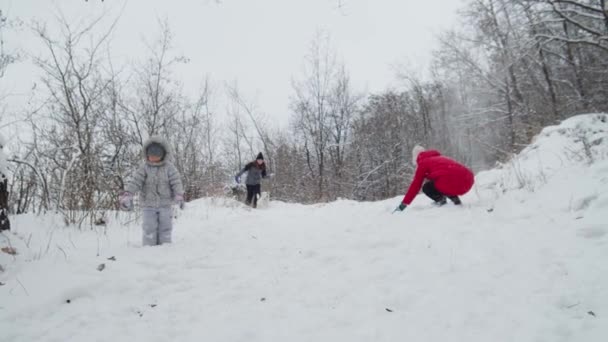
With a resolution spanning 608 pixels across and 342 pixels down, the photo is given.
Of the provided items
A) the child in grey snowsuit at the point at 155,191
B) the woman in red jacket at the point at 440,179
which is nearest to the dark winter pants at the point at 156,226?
the child in grey snowsuit at the point at 155,191

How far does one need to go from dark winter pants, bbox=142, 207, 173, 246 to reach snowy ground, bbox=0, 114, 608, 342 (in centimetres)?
26

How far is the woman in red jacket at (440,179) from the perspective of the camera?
4301 mm

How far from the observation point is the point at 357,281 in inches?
95.0

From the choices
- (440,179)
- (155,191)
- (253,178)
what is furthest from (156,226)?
(253,178)

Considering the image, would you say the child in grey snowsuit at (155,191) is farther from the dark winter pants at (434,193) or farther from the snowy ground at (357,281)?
the dark winter pants at (434,193)

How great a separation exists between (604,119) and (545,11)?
503 cm

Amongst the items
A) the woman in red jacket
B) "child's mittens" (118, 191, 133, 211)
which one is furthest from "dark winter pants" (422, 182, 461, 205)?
"child's mittens" (118, 191, 133, 211)

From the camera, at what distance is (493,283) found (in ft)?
6.48

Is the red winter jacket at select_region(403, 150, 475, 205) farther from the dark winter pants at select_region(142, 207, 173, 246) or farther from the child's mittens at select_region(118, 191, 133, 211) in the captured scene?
the child's mittens at select_region(118, 191, 133, 211)

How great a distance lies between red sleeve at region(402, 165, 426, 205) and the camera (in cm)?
441

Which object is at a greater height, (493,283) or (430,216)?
(430,216)

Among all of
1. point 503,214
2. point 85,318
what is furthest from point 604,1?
point 85,318

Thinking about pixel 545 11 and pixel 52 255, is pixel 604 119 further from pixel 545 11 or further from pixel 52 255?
pixel 52 255

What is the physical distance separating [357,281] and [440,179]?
8.66 feet
